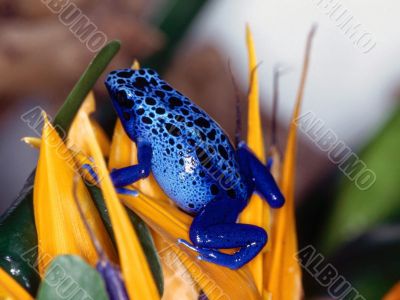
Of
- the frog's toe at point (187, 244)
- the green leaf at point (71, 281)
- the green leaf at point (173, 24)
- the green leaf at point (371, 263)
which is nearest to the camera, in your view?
the green leaf at point (71, 281)

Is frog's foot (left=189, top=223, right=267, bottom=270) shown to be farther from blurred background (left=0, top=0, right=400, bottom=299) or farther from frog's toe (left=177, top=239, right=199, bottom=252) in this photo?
blurred background (left=0, top=0, right=400, bottom=299)

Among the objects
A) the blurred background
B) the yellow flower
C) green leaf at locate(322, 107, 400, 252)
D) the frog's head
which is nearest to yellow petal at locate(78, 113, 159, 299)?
the yellow flower

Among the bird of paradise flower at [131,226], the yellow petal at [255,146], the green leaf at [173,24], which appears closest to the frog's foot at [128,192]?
the bird of paradise flower at [131,226]

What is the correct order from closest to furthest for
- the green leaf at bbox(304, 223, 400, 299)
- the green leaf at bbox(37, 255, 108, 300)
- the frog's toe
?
the green leaf at bbox(37, 255, 108, 300), the frog's toe, the green leaf at bbox(304, 223, 400, 299)

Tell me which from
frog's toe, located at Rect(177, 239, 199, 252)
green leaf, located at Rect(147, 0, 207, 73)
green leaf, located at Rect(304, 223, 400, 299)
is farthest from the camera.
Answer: green leaf, located at Rect(147, 0, 207, 73)

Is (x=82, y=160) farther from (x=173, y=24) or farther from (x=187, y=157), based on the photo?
(x=173, y=24)

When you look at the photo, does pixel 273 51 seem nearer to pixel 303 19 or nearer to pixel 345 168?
pixel 303 19

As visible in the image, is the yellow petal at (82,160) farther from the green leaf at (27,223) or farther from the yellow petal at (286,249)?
the yellow petal at (286,249)
